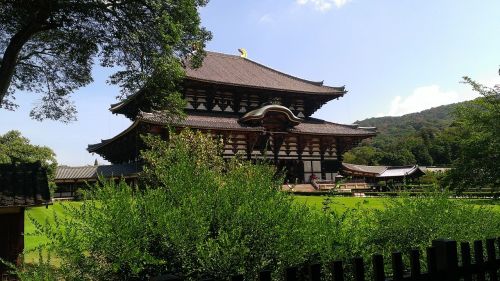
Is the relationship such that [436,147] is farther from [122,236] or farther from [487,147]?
[122,236]

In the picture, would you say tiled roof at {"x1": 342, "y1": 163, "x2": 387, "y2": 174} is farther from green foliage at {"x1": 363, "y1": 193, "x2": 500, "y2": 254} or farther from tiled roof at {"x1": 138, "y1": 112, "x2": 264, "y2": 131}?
green foliage at {"x1": 363, "y1": 193, "x2": 500, "y2": 254}

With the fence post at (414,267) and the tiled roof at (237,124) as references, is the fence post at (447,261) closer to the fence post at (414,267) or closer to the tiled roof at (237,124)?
the fence post at (414,267)

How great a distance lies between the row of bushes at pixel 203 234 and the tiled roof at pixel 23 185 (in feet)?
16.4

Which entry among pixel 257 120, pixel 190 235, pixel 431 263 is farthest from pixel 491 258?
pixel 257 120

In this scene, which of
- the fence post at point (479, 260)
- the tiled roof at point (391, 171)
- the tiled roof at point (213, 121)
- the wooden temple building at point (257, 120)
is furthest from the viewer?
the tiled roof at point (391, 171)

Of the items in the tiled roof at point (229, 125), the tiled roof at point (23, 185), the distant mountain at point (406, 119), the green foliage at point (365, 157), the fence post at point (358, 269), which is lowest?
the fence post at point (358, 269)

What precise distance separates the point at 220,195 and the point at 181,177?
0.43 m

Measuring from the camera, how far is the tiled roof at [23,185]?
26.0 feet

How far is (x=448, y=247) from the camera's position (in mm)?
2971

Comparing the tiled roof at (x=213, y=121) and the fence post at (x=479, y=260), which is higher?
the tiled roof at (x=213, y=121)

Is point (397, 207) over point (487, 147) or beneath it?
beneath

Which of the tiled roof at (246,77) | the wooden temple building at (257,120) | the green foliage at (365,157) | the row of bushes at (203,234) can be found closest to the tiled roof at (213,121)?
the wooden temple building at (257,120)

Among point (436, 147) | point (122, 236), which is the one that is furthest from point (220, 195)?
point (436, 147)

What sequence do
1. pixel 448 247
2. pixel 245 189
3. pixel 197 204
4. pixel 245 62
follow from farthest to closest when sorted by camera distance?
pixel 245 62 → pixel 245 189 → pixel 197 204 → pixel 448 247
